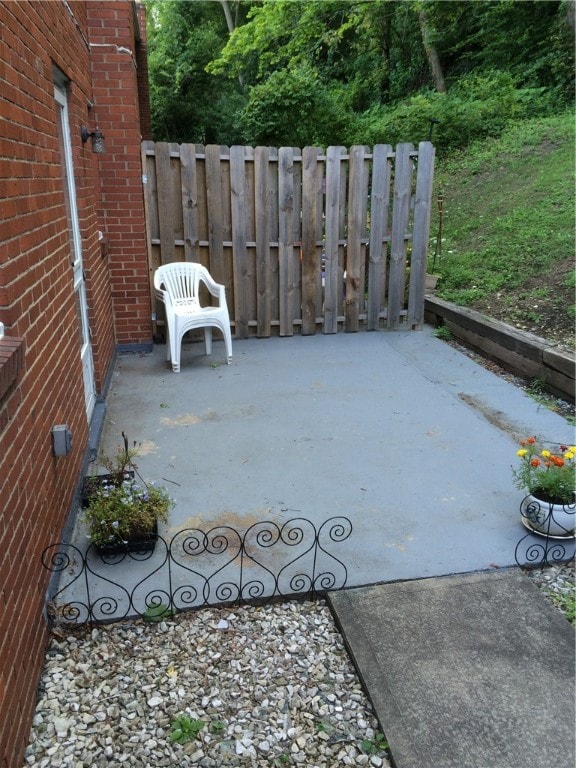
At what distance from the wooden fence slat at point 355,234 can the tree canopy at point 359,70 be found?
15.4ft

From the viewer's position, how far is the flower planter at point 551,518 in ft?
9.50

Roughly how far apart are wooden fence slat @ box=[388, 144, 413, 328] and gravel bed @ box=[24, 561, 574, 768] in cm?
463

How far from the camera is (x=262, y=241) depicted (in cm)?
621

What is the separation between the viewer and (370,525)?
309cm

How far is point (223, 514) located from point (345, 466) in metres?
0.89

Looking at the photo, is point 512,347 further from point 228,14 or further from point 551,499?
point 228,14

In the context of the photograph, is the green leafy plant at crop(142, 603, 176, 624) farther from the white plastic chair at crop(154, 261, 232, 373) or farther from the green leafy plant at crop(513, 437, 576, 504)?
the white plastic chair at crop(154, 261, 232, 373)

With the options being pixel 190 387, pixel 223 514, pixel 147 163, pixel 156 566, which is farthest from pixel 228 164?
pixel 156 566

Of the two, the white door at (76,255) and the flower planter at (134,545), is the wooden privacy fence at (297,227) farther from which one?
the flower planter at (134,545)

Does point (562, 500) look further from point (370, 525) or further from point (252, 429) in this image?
point (252, 429)

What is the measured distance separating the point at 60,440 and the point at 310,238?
4281mm

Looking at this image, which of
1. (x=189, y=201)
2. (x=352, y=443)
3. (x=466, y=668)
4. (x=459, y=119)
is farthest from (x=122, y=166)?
(x=459, y=119)

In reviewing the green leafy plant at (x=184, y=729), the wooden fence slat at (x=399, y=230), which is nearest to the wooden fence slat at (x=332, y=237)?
the wooden fence slat at (x=399, y=230)

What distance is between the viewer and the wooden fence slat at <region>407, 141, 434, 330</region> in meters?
6.27
